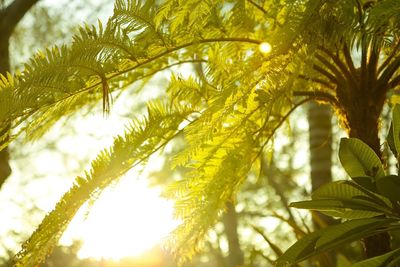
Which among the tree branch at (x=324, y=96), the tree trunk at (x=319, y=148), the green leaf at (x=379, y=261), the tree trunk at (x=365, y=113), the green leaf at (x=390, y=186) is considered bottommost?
the green leaf at (x=379, y=261)

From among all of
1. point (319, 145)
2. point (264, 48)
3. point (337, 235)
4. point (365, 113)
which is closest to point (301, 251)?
point (337, 235)

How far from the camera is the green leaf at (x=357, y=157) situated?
1764 millimetres

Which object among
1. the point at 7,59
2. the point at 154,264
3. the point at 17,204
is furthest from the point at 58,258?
the point at 7,59

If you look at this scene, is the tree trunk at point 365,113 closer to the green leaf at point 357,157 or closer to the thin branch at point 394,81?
the thin branch at point 394,81

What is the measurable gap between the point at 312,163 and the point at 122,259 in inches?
472

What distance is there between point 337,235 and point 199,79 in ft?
3.91

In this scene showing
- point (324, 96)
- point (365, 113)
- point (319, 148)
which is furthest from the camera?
point (319, 148)

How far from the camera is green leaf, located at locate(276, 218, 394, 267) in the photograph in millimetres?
1775

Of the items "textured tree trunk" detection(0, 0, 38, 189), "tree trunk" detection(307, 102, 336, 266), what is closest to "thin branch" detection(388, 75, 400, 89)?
"tree trunk" detection(307, 102, 336, 266)

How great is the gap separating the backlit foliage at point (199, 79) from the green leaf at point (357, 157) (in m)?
0.32

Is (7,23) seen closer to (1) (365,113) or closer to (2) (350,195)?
(1) (365,113)

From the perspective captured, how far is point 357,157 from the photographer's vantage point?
1788 mm

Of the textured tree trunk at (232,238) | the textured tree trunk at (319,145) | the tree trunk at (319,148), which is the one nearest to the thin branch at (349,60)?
the tree trunk at (319,148)

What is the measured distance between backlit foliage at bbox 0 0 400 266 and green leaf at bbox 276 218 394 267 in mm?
348
